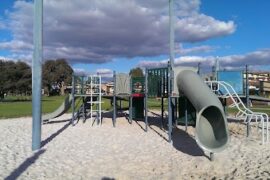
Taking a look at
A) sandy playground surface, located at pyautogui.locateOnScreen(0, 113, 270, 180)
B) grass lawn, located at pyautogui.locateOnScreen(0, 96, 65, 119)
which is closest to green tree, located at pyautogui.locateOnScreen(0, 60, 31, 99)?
grass lawn, located at pyautogui.locateOnScreen(0, 96, 65, 119)

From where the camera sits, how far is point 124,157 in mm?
11062

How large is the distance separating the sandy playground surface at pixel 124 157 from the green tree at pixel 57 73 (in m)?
103

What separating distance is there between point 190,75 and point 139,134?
426 centimetres

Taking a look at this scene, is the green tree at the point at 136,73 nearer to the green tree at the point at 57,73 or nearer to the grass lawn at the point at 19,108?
the grass lawn at the point at 19,108

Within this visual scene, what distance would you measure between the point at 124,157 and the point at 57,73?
111 m

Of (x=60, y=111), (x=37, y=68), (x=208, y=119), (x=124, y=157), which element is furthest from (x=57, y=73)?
(x=208, y=119)

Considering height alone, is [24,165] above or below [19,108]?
below

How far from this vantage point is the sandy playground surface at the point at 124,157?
8.88 metres

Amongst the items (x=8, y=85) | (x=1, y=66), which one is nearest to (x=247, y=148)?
(x=8, y=85)

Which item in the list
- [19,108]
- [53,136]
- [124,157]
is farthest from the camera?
[19,108]

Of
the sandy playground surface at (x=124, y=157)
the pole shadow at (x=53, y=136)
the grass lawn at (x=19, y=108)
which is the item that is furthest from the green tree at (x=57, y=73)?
the sandy playground surface at (x=124, y=157)

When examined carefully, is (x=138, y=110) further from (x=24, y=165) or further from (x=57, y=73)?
(x=57, y=73)

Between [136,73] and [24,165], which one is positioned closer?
[24,165]

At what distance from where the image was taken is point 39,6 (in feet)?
39.0
